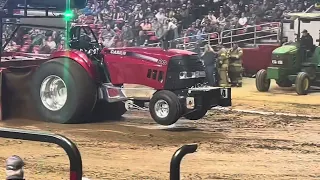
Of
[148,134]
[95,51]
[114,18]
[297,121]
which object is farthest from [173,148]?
[114,18]

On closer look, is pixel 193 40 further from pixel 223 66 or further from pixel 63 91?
pixel 63 91

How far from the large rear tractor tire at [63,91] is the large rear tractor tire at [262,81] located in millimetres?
7270

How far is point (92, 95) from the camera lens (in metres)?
9.96

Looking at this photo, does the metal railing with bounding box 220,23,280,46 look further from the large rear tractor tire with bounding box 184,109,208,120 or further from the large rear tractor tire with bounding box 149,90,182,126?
the large rear tractor tire with bounding box 149,90,182,126

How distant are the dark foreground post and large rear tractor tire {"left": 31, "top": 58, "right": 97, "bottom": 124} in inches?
249

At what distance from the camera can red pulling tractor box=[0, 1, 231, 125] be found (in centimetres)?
954

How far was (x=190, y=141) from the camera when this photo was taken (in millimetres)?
8922

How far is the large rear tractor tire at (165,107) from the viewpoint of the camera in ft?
30.5

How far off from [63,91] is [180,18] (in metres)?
15.3

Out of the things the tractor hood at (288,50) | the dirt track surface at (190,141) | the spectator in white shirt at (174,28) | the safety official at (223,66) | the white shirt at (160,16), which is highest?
the white shirt at (160,16)

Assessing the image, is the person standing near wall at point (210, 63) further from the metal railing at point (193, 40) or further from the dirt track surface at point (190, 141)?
the metal railing at point (193, 40)

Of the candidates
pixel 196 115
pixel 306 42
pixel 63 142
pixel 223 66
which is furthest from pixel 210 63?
pixel 63 142

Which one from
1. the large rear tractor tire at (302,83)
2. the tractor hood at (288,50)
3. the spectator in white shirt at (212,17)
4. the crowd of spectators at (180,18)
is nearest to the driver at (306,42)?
the tractor hood at (288,50)

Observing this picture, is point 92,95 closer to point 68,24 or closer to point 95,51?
point 95,51
